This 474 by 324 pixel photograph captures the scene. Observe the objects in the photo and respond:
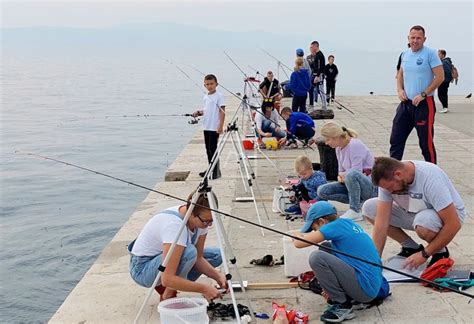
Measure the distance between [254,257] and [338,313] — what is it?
151cm

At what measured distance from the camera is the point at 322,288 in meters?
5.24

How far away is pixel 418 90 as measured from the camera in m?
7.91

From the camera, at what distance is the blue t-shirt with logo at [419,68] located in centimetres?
784

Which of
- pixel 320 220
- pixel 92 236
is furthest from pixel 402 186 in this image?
pixel 92 236

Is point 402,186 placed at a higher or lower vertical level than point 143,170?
higher

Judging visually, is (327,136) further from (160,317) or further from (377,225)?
(160,317)

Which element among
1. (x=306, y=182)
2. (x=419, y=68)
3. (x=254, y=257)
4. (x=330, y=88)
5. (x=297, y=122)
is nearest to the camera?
(x=254, y=257)

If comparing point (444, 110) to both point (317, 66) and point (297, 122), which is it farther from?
point (297, 122)

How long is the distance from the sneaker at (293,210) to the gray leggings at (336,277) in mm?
2688

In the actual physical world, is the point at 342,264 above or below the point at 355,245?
below

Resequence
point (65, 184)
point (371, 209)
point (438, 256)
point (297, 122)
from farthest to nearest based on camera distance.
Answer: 1. point (65, 184)
2. point (297, 122)
3. point (371, 209)
4. point (438, 256)

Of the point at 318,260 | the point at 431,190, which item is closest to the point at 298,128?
the point at 431,190

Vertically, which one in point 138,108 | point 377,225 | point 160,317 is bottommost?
point 138,108

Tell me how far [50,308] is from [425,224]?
14.5 ft
